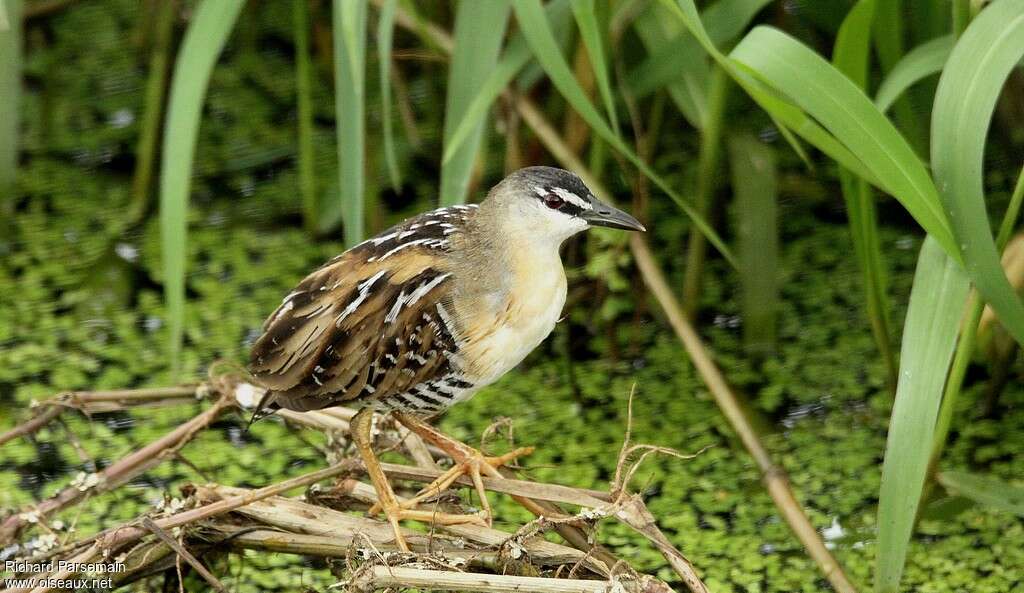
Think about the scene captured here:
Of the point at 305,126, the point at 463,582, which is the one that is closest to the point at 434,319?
the point at 463,582

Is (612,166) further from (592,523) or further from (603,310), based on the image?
(592,523)

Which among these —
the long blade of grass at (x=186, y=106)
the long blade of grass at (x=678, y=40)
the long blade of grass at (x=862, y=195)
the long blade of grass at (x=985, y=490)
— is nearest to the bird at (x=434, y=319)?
the long blade of grass at (x=186, y=106)

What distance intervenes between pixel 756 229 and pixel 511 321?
3.91 ft

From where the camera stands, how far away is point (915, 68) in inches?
110

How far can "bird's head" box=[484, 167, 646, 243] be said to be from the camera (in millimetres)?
2559

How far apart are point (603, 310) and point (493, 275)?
3.30 ft

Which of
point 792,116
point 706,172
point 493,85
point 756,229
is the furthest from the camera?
point 756,229

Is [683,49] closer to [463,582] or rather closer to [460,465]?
[460,465]

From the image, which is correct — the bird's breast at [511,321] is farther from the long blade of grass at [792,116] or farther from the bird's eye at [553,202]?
the long blade of grass at [792,116]

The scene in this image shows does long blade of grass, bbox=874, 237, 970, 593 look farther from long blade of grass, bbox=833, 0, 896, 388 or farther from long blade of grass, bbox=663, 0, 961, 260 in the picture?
long blade of grass, bbox=833, 0, 896, 388

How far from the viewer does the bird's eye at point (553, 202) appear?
101 inches

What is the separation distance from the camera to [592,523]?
93.1 inches

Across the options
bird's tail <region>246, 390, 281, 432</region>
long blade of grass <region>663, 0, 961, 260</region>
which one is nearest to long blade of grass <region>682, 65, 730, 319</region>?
long blade of grass <region>663, 0, 961, 260</region>

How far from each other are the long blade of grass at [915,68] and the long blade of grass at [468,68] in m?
0.86
